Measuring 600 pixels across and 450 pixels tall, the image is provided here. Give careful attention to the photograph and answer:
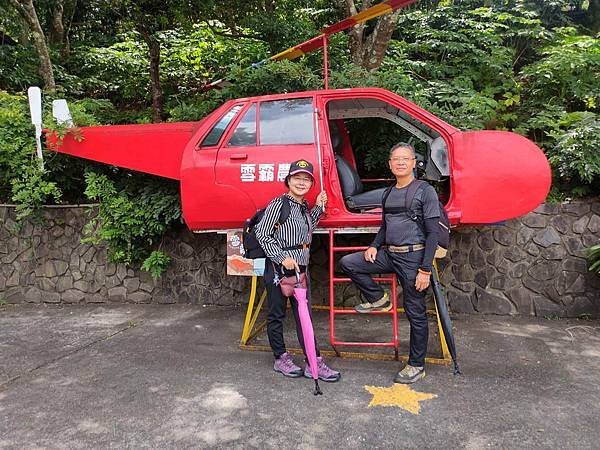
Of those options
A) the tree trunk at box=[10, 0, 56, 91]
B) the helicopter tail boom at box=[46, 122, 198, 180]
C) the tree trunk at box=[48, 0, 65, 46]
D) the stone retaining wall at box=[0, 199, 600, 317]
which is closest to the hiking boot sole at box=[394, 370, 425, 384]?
the stone retaining wall at box=[0, 199, 600, 317]

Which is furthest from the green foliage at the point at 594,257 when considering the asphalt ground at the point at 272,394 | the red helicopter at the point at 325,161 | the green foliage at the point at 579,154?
the red helicopter at the point at 325,161

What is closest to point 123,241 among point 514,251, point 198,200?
point 198,200

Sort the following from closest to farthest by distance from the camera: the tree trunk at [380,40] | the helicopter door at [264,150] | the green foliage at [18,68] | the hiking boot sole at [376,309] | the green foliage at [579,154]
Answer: the hiking boot sole at [376,309]
the helicopter door at [264,150]
the green foliage at [579,154]
the tree trunk at [380,40]
the green foliage at [18,68]

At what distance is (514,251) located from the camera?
16.8 ft

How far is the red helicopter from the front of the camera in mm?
3883

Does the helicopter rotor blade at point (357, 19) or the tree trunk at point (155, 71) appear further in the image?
the tree trunk at point (155, 71)

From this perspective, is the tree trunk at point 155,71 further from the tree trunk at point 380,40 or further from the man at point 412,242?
the man at point 412,242

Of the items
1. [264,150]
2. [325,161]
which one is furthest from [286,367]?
[264,150]

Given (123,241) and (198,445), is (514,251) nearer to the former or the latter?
(198,445)

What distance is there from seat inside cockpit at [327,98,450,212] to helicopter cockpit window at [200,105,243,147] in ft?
3.19

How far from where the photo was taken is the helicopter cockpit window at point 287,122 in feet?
13.7

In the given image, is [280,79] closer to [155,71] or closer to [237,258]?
Result: [237,258]

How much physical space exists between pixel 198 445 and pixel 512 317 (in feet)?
12.2

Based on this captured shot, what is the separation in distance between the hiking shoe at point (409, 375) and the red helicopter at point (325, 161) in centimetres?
122
